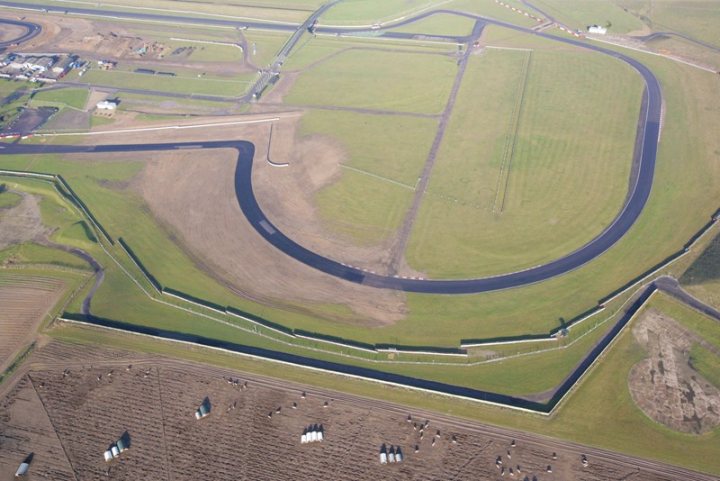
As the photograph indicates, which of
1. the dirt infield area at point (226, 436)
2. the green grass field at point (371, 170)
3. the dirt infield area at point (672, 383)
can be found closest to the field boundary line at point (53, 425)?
the dirt infield area at point (226, 436)

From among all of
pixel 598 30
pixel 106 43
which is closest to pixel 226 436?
pixel 106 43

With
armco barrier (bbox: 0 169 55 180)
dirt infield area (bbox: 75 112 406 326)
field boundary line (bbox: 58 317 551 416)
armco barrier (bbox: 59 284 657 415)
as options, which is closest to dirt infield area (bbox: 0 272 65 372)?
field boundary line (bbox: 58 317 551 416)

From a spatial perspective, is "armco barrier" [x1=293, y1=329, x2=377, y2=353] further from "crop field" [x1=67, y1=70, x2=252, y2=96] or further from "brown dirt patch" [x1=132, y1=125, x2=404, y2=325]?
"crop field" [x1=67, y1=70, x2=252, y2=96]

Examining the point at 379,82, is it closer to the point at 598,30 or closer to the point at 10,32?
the point at 598,30

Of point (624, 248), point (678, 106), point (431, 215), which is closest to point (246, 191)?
point (431, 215)

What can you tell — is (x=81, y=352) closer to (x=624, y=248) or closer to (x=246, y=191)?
(x=246, y=191)
